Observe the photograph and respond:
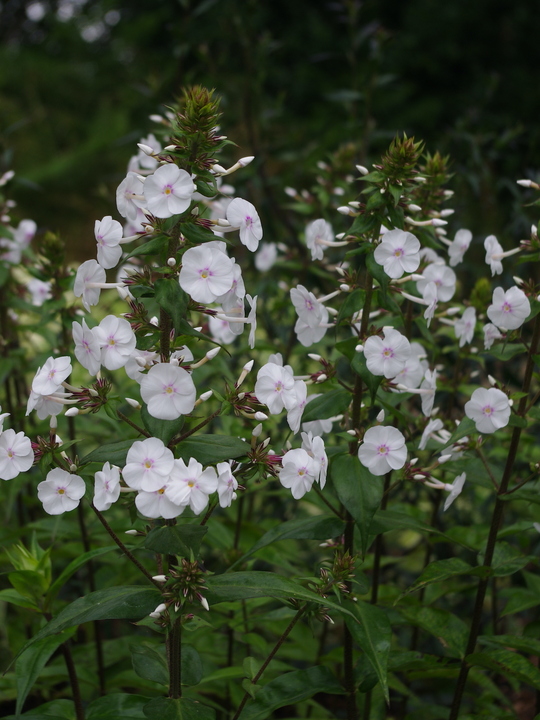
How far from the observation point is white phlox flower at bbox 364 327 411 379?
6.02ft

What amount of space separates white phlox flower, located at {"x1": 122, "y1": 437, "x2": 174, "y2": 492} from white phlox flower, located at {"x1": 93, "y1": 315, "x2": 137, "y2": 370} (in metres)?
0.20

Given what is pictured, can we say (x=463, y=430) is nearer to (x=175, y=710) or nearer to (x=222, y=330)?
(x=222, y=330)

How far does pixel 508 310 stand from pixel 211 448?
943mm

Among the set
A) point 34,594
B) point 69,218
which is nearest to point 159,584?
point 34,594

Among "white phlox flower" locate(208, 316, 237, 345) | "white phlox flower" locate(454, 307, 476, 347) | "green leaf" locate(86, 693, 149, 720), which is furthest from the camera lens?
"white phlox flower" locate(208, 316, 237, 345)

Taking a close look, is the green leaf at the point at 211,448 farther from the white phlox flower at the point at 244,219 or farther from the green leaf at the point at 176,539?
the white phlox flower at the point at 244,219

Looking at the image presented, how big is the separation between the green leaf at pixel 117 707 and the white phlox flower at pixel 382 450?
3.05 feet

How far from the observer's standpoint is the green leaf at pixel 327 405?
2006mm

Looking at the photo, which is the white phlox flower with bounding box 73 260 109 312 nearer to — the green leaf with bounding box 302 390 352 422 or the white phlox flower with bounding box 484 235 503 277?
the green leaf with bounding box 302 390 352 422

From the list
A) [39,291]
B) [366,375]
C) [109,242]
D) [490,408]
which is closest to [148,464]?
[109,242]

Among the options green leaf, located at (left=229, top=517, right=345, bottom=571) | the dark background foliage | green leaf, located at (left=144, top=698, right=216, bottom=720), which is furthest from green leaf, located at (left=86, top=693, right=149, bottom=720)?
the dark background foliage

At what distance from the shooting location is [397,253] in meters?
1.85

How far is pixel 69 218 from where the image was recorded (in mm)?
14797

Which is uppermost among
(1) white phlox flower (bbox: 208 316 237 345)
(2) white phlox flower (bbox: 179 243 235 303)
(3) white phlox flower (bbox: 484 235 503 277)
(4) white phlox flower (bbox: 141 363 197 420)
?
(2) white phlox flower (bbox: 179 243 235 303)
